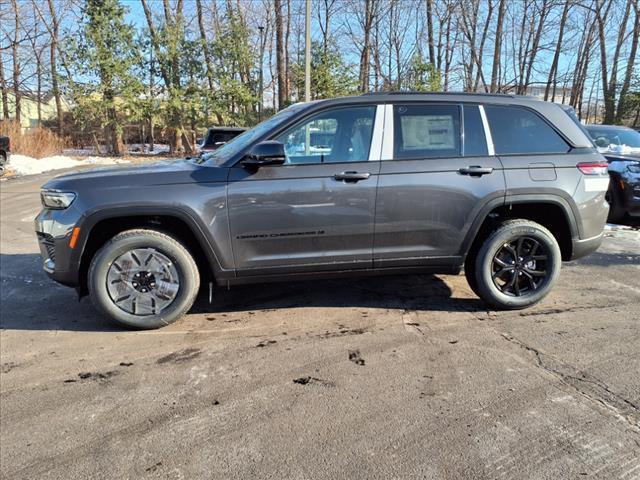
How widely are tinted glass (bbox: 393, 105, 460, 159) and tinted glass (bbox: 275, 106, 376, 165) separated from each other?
9.8 inches

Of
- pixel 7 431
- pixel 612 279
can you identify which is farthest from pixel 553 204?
pixel 7 431

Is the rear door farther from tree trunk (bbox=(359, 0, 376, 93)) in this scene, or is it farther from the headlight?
tree trunk (bbox=(359, 0, 376, 93))

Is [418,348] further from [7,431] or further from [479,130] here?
[7,431]

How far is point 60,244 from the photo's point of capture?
354cm

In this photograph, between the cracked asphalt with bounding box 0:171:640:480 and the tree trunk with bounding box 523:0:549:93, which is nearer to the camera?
the cracked asphalt with bounding box 0:171:640:480

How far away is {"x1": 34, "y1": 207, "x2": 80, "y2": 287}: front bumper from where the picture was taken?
3521mm

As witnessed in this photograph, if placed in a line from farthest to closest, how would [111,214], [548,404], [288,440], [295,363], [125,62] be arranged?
[125,62] < [111,214] < [295,363] < [548,404] < [288,440]

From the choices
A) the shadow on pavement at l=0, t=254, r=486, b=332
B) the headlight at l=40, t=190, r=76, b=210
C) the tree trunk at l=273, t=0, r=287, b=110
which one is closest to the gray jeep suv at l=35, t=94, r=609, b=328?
the headlight at l=40, t=190, r=76, b=210

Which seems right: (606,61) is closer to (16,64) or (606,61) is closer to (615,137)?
(615,137)

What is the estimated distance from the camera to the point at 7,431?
8.31ft

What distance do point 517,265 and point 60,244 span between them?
379 centimetres

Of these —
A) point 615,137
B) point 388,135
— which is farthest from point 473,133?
point 615,137

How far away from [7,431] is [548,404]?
10.0ft

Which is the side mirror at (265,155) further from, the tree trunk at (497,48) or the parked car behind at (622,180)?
the tree trunk at (497,48)
